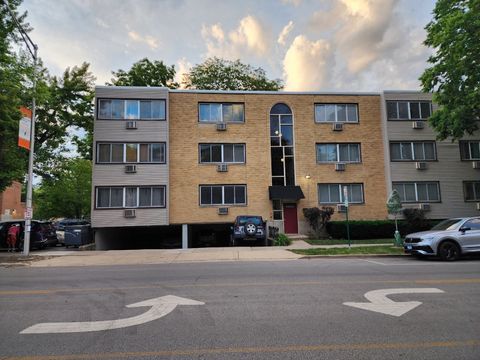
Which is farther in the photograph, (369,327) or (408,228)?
(408,228)

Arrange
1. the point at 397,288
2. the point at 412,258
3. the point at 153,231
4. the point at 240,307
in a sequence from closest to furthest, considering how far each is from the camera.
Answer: the point at 240,307 → the point at 397,288 → the point at 412,258 → the point at 153,231

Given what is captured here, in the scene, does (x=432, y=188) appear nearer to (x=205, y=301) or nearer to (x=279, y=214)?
(x=279, y=214)

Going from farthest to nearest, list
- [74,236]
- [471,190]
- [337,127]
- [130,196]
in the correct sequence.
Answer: [471,190]
[337,127]
[130,196]
[74,236]

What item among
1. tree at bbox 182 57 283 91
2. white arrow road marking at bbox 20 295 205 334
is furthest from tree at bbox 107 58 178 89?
white arrow road marking at bbox 20 295 205 334

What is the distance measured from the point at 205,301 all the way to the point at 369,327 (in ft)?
9.57

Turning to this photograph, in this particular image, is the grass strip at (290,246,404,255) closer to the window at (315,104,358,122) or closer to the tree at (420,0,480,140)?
the tree at (420,0,480,140)

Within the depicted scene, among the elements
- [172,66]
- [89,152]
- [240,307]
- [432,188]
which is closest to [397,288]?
[240,307]

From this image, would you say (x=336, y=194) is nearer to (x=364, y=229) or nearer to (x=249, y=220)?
(x=364, y=229)

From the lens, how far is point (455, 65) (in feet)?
57.9

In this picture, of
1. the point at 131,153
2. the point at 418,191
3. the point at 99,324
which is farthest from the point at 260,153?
the point at 99,324

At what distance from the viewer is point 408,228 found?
21875mm

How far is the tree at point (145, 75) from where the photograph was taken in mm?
33531

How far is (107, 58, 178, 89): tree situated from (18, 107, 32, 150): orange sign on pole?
1870 centimetres

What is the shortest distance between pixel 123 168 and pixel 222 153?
21.6 ft
